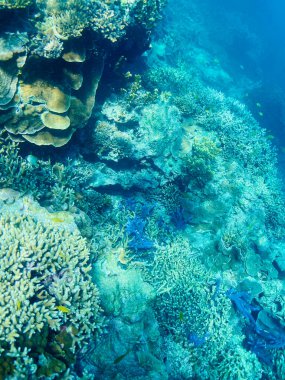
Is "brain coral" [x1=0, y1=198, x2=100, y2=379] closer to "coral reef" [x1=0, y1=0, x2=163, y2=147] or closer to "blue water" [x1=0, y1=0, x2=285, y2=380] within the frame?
"blue water" [x1=0, y1=0, x2=285, y2=380]

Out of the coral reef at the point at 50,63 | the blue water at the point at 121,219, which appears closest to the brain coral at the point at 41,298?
the blue water at the point at 121,219

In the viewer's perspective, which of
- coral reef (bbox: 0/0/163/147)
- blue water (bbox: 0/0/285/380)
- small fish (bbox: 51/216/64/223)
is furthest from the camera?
coral reef (bbox: 0/0/163/147)

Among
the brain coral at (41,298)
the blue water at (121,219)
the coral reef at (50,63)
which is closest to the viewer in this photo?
the brain coral at (41,298)

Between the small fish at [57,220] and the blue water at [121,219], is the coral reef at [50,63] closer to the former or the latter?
the blue water at [121,219]

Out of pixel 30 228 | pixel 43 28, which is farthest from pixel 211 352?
pixel 43 28

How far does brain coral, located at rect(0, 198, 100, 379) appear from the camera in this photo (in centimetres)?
310

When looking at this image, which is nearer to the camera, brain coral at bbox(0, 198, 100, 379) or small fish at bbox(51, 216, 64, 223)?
brain coral at bbox(0, 198, 100, 379)

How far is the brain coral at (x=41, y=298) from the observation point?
10.2 ft

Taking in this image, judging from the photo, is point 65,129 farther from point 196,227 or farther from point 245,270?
point 245,270

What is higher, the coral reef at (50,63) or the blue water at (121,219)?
the coral reef at (50,63)

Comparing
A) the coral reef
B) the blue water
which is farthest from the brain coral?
the coral reef

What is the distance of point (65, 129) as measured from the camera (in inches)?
222

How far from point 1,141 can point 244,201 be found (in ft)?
21.0

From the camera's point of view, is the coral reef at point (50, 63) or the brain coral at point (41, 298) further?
the coral reef at point (50, 63)
